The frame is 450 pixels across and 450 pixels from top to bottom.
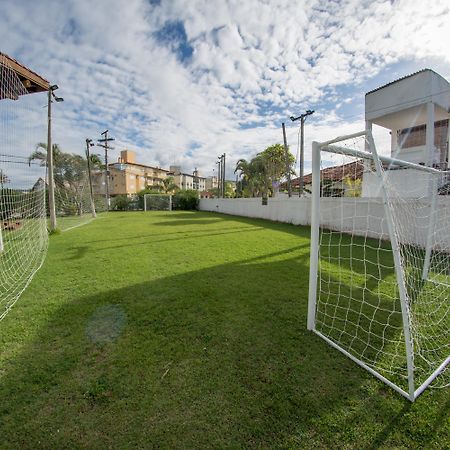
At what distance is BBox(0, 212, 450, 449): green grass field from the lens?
160 centimetres

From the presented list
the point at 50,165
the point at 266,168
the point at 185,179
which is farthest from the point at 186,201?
the point at 185,179

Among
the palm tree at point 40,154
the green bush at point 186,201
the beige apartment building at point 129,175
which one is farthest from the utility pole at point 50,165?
the beige apartment building at point 129,175

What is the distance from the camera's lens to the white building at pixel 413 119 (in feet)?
30.7

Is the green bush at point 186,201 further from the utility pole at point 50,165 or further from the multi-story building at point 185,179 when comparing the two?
the multi-story building at point 185,179

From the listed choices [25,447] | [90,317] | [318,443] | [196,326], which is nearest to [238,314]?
[196,326]

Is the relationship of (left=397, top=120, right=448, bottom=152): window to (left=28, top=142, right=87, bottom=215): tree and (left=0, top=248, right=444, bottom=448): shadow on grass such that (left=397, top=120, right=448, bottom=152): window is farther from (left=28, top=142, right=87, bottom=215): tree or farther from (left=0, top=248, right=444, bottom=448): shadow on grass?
(left=28, top=142, right=87, bottom=215): tree

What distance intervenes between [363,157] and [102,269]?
5.04 metres

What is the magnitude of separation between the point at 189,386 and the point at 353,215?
28.4 ft

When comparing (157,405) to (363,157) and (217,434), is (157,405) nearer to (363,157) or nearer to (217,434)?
(217,434)

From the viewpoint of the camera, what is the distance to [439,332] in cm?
284

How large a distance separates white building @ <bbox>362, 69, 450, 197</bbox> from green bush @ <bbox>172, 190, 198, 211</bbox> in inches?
747

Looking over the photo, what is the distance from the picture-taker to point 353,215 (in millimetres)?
8797

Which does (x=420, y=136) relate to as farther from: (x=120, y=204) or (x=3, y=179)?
(x=120, y=204)

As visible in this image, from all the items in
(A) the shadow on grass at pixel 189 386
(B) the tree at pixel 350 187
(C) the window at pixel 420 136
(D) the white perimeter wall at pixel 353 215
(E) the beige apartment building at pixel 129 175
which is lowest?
(A) the shadow on grass at pixel 189 386
